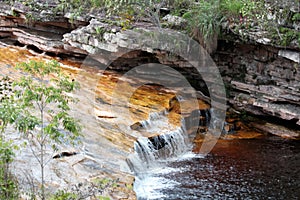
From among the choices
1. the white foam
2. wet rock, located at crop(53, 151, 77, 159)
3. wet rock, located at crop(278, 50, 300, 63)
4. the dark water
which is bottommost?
the white foam

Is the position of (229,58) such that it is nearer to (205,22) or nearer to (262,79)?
(262,79)

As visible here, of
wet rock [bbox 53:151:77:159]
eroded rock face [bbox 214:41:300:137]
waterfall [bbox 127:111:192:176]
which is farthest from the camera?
eroded rock face [bbox 214:41:300:137]

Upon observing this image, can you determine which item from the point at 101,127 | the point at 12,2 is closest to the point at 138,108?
the point at 101,127

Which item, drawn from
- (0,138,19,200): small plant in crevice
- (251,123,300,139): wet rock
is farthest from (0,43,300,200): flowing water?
(0,138,19,200): small plant in crevice

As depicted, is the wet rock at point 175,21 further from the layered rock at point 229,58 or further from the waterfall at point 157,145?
the waterfall at point 157,145

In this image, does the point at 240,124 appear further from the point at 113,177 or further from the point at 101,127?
the point at 113,177

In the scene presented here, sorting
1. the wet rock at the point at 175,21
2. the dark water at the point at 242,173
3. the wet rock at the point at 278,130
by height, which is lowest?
the dark water at the point at 242,173

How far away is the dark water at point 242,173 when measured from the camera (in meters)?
8.06

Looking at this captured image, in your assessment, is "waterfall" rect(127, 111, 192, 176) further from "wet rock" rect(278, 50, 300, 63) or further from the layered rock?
"wet rock" rect(278, 50, 300, 63)

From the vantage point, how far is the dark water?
806 cm

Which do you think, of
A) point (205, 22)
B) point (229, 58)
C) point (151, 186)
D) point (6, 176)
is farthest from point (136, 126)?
point (6, 176)

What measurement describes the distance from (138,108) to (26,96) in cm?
514

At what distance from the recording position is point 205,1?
11.8m

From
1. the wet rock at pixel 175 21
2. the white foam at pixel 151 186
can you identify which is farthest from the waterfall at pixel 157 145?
the wet rock at pixel 175 21
